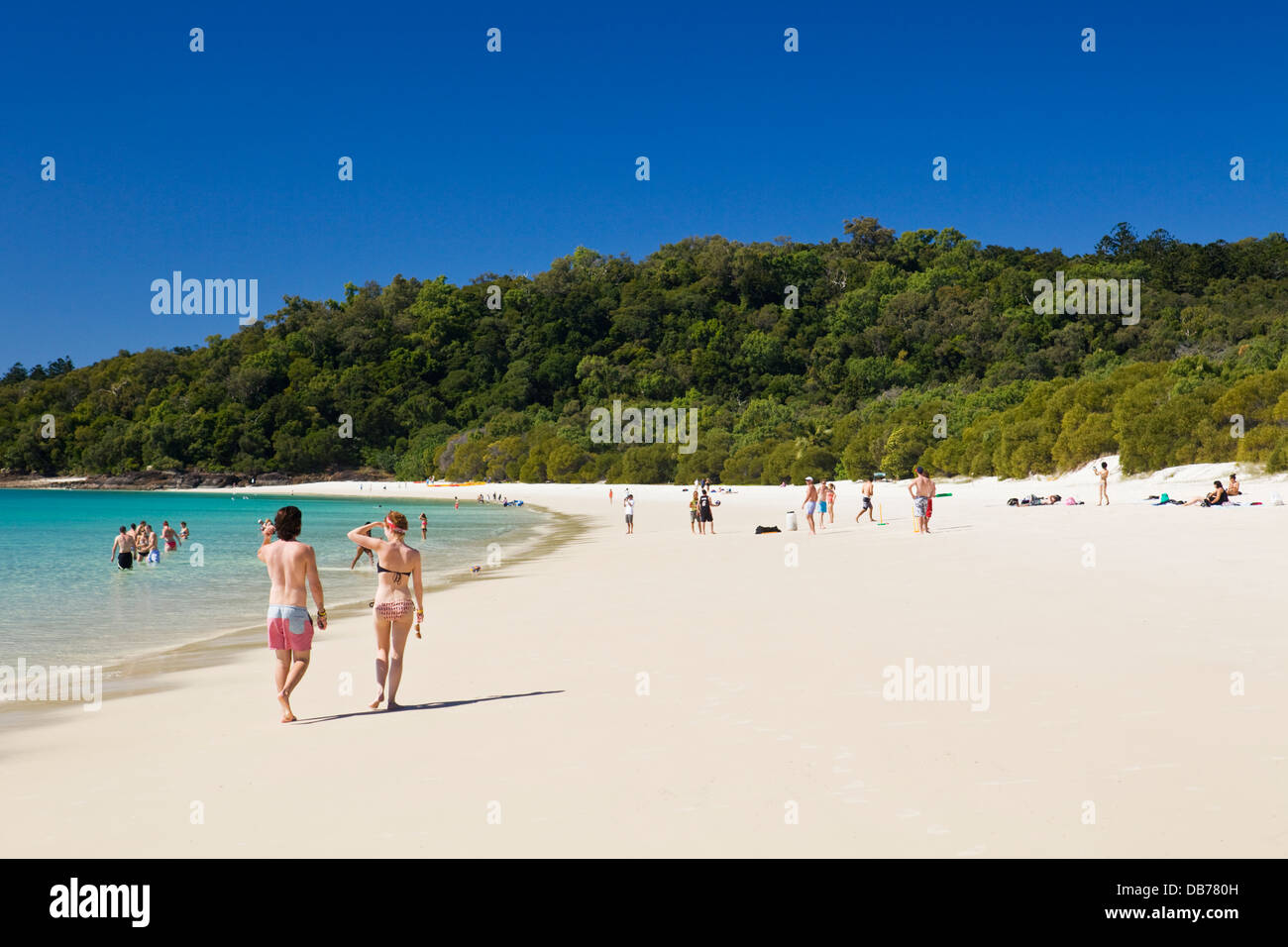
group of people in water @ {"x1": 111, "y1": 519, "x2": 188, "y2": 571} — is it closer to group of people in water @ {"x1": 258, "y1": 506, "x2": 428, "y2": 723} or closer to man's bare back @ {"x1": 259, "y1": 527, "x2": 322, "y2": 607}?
group of people in water @ {"x1": 258, "y1": 506, "x2": 428, "y2": 723}

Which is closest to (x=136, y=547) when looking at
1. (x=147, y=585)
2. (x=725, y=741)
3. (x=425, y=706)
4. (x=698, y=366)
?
(x=147, y=585)

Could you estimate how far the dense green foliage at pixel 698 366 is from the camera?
68.2 meters

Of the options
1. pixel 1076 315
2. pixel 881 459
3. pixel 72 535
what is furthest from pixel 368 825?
pixel 1076 315

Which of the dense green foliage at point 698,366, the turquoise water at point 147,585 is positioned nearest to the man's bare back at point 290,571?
the turquoise water at point 147,585

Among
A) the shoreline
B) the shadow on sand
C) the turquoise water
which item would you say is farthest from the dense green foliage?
the shadow on sand

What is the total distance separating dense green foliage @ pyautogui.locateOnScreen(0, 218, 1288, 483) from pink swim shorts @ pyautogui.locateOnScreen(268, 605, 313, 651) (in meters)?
45.3

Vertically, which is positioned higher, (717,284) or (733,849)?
(717,284)

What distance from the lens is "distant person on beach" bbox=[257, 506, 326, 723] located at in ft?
22.6

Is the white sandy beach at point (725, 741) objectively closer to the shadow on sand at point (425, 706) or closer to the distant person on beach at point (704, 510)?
the shadow on sand at point (425, 706)

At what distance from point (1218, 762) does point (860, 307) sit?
373ft

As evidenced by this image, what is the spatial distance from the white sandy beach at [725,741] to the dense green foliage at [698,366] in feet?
134
